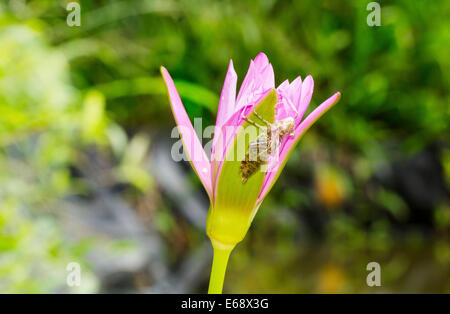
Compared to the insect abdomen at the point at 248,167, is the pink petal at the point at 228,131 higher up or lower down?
higher up


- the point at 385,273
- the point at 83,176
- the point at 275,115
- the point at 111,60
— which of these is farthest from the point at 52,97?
the point at 385,273

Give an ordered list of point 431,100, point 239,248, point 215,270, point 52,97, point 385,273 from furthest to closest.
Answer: point 431,100 < point 239,248 < point 385,273 < point 52,97 < point 215,270

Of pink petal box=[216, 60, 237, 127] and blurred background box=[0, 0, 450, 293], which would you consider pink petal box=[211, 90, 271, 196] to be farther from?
blurred background box=[0, 0, 450, 293]

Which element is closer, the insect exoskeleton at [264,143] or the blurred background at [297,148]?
the insect exoskeleton at [264,143]

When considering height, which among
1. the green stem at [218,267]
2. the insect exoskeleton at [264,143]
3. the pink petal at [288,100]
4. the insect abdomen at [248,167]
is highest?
the pink petal at [288,100]

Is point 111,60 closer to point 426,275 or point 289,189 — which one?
point 289,189

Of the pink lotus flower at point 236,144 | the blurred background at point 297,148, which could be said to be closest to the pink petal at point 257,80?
the pink lotus flower at point 236,144

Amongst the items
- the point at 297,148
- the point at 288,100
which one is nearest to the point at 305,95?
the point at 288,100

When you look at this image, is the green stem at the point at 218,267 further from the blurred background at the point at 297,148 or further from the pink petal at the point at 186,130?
the blurred background at the point at 297,148
